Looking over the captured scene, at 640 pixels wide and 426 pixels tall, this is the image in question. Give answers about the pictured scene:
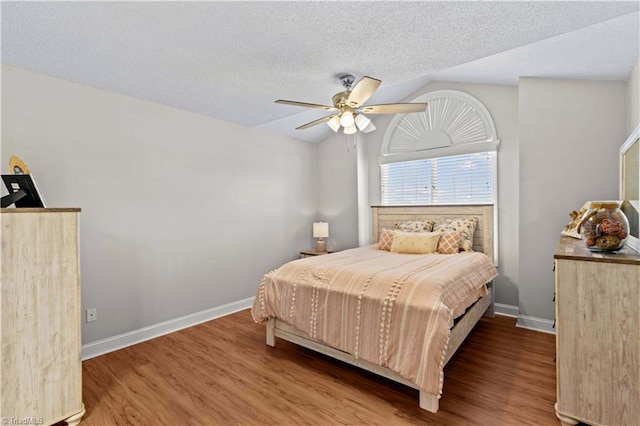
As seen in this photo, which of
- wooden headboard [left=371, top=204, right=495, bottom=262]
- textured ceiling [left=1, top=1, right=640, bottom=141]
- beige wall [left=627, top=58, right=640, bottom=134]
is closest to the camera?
textured ceiling [left=1, top=1, right=640, bottom=141]

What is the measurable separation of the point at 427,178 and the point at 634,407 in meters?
3.10

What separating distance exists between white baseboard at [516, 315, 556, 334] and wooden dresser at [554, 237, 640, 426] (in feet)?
5.20

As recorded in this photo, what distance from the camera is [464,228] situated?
3688 millimetres

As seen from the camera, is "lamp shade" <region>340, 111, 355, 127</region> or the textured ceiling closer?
the textured ceiling

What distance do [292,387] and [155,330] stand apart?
1737 mm

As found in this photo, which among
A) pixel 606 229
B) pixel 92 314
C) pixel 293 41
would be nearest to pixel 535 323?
pixel 606 229

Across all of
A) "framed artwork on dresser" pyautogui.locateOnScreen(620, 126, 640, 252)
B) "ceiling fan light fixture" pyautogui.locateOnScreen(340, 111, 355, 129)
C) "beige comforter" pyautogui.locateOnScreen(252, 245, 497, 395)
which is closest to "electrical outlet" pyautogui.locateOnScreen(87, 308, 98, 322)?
"beige comforter" pyautogui.locateOnScreen(252, 245, 497, 395)

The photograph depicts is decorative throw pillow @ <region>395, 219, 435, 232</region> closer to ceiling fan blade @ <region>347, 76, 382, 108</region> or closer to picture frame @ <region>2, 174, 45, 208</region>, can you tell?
ceiling fan blade @ <region>347, 76, 382, 108</region>

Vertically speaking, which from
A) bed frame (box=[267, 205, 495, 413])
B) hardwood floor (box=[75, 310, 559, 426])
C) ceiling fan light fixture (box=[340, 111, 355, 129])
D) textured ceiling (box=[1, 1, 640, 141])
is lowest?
hardwood floor (box=[75, 310, 559, 426])

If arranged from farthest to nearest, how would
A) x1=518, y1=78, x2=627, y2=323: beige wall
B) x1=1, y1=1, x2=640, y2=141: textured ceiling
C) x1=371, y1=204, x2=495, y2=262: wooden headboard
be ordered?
x1=371, y1=204, x2=495, y2=262: wooden headboard → x1=518, y1=78, x2=627, y2=323: beige wall → x1=1, y1=1, x2=640, y2=141: textured ceiling

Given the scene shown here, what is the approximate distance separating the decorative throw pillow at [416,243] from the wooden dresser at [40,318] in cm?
289

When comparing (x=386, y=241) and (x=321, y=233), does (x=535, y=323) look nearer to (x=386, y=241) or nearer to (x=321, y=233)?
(x=386, y=241)

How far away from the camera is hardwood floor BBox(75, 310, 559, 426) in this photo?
1.90 metres

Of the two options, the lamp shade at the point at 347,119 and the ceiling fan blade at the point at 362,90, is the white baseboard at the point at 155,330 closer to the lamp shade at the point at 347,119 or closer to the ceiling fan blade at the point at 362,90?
the lamp shade at the point at 347,119
